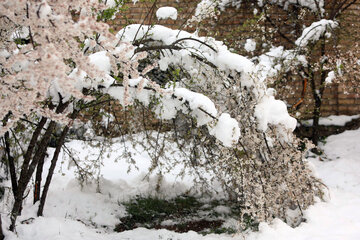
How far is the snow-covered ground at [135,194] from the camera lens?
2.83m

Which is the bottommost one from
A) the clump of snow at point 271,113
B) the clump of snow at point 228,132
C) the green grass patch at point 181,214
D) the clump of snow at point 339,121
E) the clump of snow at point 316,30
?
the green grass patch at point 181,214

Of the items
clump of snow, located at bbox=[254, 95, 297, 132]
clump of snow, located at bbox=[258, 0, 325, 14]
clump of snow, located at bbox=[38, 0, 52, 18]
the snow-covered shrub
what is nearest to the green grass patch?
the snow-covered shrub

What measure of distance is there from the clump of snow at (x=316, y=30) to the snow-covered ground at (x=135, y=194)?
195 cm

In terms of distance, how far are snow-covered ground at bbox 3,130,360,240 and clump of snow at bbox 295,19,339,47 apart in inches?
76.6

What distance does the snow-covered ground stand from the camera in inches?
111

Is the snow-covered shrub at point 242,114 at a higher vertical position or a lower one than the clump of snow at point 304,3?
lower

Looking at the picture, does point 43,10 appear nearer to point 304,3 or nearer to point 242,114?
point 242,114

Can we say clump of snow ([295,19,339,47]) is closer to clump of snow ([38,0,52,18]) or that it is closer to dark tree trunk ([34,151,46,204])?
dark tree trunk ([34,151,46,204])

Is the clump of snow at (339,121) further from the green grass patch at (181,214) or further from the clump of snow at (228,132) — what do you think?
the clump of snow at (228,132)

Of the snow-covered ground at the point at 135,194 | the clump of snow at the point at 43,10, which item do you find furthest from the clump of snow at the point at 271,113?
the clump of snow at the point at 43,10

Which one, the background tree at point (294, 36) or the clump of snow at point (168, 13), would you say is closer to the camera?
the clump of snow at point (168, 13)

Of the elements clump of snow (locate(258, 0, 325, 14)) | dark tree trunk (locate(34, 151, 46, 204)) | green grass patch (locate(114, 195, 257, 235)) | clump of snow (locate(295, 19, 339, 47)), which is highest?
clump of snow (locate(258, 0, 325, 14))

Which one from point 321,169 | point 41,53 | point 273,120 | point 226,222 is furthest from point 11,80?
point 321,169

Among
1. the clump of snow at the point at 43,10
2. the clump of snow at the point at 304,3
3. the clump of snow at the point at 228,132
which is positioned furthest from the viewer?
the clump of snow at the point at 304,3
